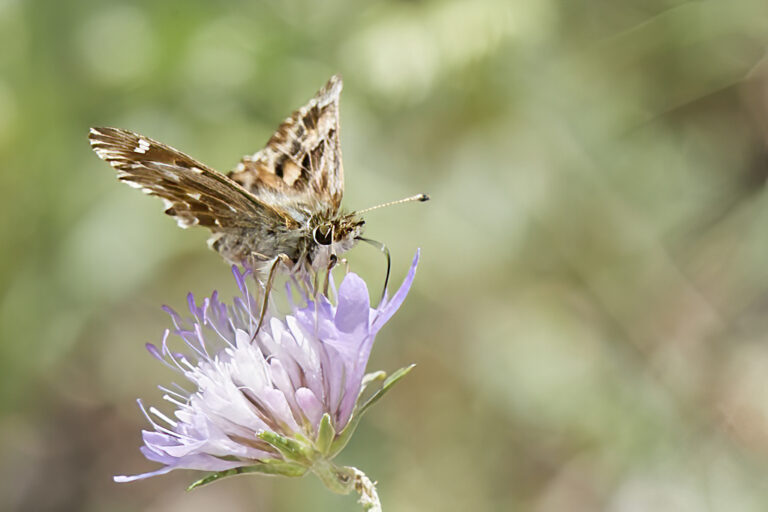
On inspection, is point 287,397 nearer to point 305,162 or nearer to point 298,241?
point 298,241

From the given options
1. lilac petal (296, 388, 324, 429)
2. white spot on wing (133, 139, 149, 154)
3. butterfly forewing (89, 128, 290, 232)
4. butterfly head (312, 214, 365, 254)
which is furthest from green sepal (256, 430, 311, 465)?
white spot on wing (133, 139, 149, 154)

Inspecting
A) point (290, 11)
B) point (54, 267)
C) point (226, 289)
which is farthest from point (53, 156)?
point (290, 11)

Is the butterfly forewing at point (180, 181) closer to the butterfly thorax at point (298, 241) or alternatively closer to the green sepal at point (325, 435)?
the butterfly thorax at point (298, 241)

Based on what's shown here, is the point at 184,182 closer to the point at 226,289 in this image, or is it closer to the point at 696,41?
the point at 226,289

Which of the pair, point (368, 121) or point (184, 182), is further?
point (368, 121)

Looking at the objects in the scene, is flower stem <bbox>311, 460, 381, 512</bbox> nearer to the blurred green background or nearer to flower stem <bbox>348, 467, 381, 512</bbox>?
flower stem <bbox>348, 467, 381, 512</bbox>

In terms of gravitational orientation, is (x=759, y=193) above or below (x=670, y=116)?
below
